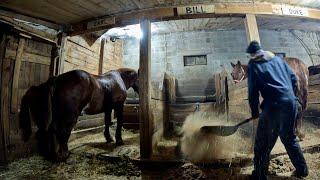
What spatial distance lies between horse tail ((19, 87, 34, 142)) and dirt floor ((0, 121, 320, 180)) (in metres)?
0.59

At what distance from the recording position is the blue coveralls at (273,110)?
289 centimetres

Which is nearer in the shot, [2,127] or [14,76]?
[2,127]

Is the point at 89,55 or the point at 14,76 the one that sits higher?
the point at 89,55

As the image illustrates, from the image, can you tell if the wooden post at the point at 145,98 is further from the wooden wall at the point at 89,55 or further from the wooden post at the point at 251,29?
the wooden wall at the point at 89,55

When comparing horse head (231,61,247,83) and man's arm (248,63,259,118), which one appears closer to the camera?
man's arm (248,63,259,118)

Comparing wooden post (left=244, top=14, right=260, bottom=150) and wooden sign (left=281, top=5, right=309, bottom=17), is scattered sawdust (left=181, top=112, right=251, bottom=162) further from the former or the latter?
wooden sign (left=281, top=5, right=309, bottom=17)

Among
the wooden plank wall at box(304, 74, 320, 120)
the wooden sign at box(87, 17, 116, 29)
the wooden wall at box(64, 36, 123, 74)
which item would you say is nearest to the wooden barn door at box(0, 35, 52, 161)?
the wooden wall at box(64, 36, 123, 74)

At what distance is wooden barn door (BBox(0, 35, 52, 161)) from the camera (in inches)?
160

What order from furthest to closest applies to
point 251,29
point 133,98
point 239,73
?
point 133,98 < point 239,73 < point 251,29

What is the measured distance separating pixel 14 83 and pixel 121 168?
2782 mm

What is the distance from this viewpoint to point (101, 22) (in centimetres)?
496

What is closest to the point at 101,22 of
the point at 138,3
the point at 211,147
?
the point at 138,3

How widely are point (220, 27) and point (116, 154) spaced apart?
6.05m

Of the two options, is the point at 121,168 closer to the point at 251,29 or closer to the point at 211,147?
the point at 211,147
